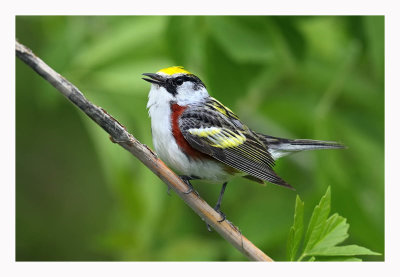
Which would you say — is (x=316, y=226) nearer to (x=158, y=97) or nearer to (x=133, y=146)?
(x=133, y=146)

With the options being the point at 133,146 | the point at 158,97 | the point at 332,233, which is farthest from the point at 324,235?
the point at 158,97

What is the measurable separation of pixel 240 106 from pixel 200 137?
0.54 metres

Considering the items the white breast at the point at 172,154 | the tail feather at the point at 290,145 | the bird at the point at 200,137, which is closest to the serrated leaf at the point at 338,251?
the bird at the point at 200,137

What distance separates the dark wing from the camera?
1.61 meters

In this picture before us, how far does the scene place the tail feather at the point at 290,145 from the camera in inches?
72.6

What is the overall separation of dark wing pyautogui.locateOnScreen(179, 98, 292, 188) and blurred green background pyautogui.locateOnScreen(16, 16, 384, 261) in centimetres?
14

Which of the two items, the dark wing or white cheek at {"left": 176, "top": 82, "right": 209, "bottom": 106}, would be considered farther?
white cheek at {"left": 176, "top": 82, "right": 209, "bottom": 106}

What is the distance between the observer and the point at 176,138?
5.34ft

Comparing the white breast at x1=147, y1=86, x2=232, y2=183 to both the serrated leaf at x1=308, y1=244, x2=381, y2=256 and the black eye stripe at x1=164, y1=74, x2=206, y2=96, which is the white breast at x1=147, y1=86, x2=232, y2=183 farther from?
the serrated leaf at x1=308, y1=244, x2=381, y2=256

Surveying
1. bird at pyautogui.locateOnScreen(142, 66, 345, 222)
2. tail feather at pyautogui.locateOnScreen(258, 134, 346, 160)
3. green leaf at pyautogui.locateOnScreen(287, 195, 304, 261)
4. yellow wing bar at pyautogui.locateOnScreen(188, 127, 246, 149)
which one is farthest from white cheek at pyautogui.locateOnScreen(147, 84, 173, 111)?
green leaf at pyautogui.locateOnScreen(287, 195, 304, 261)

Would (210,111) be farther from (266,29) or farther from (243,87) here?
(266,29)

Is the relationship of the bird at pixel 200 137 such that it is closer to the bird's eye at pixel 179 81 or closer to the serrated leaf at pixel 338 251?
the bird's eye at pixel 179 81

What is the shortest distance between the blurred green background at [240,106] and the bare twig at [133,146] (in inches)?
24.6

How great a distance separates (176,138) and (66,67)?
0.78 metres
